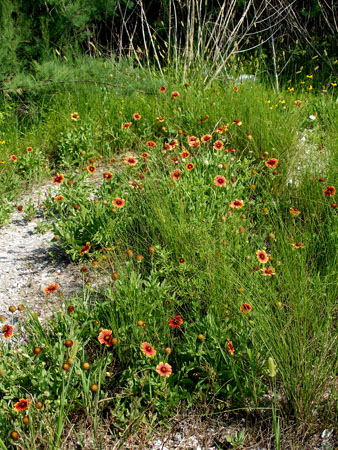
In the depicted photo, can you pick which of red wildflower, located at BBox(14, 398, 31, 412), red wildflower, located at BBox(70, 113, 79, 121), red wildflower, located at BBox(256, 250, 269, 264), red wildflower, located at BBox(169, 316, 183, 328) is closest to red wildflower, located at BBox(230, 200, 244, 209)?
red wildflower, located at BBox(256, 250, 269, 264)

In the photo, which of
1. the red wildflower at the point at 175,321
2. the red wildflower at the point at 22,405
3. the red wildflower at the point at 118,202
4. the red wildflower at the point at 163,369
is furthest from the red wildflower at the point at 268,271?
the red wildflower at the point at 22,405

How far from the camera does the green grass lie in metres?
1.86

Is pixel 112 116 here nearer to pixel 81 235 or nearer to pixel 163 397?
pixel 81 235

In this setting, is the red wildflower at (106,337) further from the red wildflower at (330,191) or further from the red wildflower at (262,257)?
the red wildflower at (330,191)

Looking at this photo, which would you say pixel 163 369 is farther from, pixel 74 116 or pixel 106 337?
pixel 74 116

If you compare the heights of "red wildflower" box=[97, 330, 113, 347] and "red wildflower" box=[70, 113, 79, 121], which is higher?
"red wildflower" box=[70, 113, 79, 121]

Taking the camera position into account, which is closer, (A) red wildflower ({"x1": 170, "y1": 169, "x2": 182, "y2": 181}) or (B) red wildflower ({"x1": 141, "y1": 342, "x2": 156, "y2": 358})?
(B) red wildflower ({"x1": 141, "y1": 342, "x2": 156, "y2": 358})

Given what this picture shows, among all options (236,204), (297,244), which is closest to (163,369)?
(297,244)

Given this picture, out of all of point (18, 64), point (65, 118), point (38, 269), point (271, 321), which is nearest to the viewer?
point (271, 321)

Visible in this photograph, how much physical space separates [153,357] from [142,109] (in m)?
2.61

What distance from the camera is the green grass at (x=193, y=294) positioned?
6.10 ft

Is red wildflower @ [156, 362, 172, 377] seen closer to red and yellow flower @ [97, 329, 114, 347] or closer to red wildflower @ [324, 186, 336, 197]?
red and yellow flower @ [97, 329, 114, 347]

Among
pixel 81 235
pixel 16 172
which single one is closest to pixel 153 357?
pixel 81 235

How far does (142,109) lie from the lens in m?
4.10
